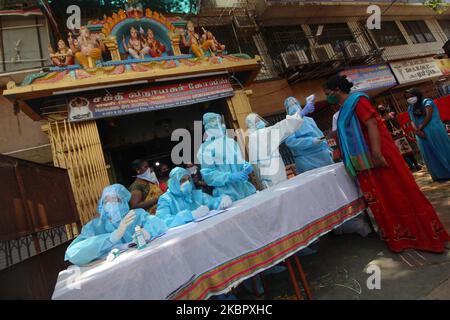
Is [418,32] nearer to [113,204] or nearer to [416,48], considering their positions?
[416,48]

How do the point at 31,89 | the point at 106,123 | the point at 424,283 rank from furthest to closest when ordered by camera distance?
the point at 106,123, the point at 31,89, the point at 424,283

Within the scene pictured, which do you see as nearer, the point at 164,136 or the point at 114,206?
the point at 114,206

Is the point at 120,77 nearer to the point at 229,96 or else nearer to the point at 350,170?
the point at 229,96

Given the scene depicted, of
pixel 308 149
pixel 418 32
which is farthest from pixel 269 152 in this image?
pixel 418 32

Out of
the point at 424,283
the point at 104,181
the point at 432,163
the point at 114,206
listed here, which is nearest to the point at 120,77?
the point at 104,181

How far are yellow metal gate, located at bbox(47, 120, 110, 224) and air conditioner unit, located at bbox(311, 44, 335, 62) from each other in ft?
26.1

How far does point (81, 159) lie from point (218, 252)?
4.11 metres

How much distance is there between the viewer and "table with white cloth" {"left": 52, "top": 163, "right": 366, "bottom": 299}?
1220mm

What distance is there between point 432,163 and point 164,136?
625 cm

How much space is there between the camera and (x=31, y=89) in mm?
4215

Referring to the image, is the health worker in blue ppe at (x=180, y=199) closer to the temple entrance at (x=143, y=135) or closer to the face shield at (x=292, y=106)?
the face shield at (x=292, y=106)

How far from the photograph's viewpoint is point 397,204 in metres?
2.28

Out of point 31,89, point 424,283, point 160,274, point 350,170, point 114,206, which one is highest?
point 31,89

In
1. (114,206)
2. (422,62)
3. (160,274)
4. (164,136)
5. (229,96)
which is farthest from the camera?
(422,62)
